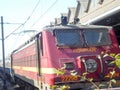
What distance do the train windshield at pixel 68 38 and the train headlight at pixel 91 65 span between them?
1.11 metres

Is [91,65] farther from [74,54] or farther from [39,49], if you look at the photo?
[39,49]

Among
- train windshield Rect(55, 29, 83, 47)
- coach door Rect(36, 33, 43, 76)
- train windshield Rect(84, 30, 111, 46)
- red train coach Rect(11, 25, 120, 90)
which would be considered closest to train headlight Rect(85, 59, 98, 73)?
red train coach Rect(11, 25, 120, 90)

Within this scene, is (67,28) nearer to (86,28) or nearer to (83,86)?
(86,28)

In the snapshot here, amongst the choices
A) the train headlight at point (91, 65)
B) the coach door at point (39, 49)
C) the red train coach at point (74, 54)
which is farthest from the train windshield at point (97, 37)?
the coach door at point (39, 49)

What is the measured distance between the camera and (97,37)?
10.8 metres

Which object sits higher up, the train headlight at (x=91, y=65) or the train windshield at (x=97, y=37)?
the train windshield at (x=97, y=37)

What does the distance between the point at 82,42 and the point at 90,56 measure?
45.9 inches

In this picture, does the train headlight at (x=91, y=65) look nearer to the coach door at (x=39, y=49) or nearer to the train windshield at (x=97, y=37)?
the train windshield at (x=97, y=37)

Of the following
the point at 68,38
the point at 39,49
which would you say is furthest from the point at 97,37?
the point at 39,49

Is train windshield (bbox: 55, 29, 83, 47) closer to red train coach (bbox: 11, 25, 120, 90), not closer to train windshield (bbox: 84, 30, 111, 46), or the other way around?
red train coach (bbox: 11, 25, 120, 90)

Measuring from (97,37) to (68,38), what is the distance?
940 millimetres

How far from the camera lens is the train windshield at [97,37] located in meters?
10.7

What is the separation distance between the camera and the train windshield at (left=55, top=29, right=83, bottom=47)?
10391 mm

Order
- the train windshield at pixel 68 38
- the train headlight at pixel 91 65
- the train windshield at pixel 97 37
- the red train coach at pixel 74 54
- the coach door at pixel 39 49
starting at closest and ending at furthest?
the train headlight at pixel 91 65 < the red train coach at pixel 74 54 < the train windshield at pixel 68 38 < the train windshield at pixel 97 37 < the coach door at pixel 39 49
